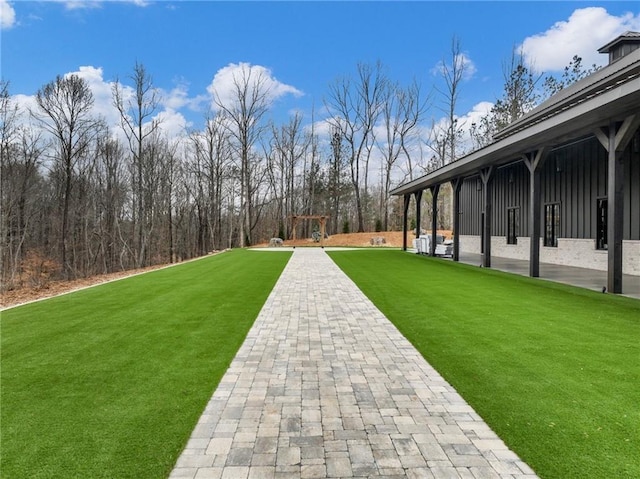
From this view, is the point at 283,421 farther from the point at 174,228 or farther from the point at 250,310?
the point at 174,228

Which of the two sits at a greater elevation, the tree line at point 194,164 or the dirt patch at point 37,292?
the tree line at point 194,164

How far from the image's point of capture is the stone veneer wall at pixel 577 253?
9539 mm

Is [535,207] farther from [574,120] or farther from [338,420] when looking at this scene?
[338,420]

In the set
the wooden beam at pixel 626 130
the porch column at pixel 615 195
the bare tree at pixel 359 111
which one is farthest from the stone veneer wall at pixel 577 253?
the bare tree at pixel 359 111

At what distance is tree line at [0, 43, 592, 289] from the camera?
63.8 ft

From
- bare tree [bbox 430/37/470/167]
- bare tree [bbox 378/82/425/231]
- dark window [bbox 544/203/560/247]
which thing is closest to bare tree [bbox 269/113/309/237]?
bare tree [bbox 378/82/425/231]

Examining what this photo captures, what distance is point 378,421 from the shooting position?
2.59 metres

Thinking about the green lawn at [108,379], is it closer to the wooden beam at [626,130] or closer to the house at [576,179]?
Result: the house at [576,179]

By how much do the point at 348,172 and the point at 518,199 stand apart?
972 inches

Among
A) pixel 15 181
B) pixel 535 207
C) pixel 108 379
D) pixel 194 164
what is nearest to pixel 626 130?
pixel 535 207

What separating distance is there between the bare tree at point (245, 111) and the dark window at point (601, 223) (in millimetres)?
23306

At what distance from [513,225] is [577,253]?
383cm

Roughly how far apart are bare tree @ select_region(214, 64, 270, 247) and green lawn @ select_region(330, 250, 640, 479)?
24.4 metres

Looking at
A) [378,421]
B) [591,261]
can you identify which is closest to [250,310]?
[378,421]
